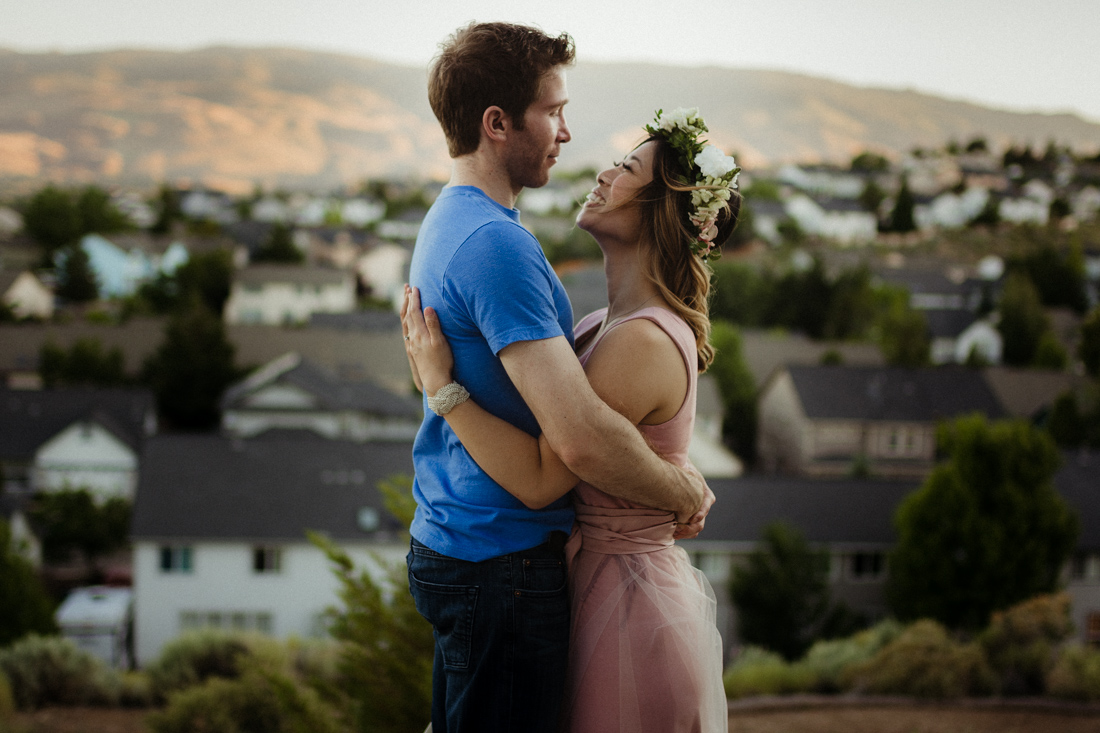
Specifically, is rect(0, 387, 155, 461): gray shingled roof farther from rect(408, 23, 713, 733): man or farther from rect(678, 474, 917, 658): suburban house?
rect(408, 23, 713, 733): man

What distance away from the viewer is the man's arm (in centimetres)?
212

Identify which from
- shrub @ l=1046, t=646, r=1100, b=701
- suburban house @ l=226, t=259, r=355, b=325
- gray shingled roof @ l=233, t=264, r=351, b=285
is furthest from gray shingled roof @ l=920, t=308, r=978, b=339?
shrub @ l=1046, t=646, r=1100, b=701

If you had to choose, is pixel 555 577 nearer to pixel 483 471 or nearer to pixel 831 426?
pixel 483 471

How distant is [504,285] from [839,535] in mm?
24255

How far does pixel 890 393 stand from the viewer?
124 feet

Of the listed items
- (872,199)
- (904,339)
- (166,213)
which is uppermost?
(872,199)

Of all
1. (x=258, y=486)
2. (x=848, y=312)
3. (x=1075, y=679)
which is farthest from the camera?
(x=848, y=312)

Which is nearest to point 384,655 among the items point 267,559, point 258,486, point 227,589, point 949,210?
point 267,559

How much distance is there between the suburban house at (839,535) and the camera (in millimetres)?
23812

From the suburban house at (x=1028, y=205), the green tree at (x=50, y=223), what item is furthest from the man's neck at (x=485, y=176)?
the suburban house at (x=1028, y=205)

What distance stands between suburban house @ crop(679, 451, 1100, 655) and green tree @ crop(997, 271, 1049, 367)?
33371 millimetres

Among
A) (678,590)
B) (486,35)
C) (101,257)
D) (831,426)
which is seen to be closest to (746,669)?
(678,590)

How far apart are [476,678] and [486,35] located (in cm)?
165

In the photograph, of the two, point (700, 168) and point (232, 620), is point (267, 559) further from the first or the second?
point (700, 168)
